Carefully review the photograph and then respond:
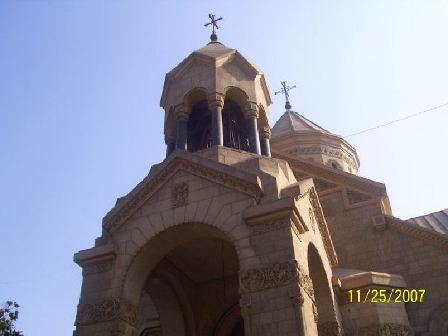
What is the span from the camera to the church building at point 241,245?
880 cm

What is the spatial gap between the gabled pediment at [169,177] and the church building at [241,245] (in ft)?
0.08

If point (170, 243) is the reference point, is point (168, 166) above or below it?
above

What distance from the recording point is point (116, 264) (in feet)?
32.2

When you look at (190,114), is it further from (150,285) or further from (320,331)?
(320,331)

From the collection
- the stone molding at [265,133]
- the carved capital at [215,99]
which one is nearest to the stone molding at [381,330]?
the stone molding at [265,133]

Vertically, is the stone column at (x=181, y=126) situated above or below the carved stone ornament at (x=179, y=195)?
above

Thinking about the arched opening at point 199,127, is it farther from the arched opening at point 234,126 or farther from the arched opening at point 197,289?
the arched opening at point 197,289

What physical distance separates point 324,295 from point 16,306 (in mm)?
13049

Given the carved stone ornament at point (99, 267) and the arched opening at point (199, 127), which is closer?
the carved stone ornament at point (99, 267)

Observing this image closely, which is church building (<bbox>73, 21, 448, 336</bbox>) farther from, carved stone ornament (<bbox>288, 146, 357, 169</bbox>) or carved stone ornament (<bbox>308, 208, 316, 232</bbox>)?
carved stone ornament (<bbox>288, 146, 357, 169</bbox>)

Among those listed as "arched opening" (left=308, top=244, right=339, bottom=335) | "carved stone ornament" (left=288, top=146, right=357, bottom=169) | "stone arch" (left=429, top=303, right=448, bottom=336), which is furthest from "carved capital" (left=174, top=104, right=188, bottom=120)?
"carved stone ornament" (left=288, top=146, right=357, bottom=169)

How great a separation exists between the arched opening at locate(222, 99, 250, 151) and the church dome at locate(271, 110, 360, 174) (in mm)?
8541

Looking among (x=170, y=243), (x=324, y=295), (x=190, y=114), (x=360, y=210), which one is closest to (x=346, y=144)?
(x=360, y=210)
